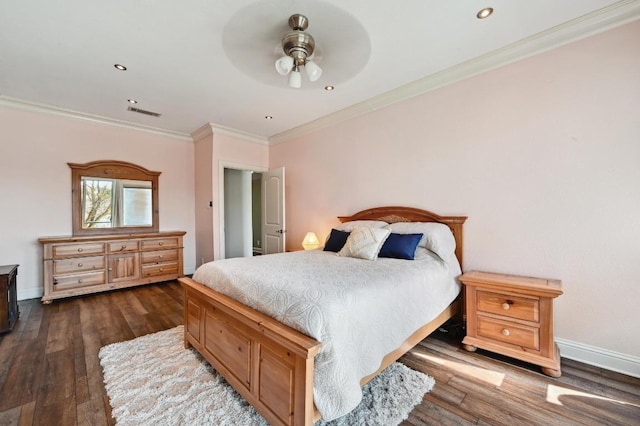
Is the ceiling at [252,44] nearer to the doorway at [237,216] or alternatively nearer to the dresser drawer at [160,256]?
the dresser drawer at [160,256]

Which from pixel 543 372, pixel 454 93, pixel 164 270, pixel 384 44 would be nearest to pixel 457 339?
pixel 543 372

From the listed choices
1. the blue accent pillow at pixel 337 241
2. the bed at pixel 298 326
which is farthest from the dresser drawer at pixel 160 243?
the blue accent pillow at pixel 337 241

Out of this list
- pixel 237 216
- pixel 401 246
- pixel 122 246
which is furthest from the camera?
pixel 237 216

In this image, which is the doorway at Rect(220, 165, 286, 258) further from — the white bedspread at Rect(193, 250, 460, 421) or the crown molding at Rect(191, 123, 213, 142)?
the white bedspread at Rect(193, 250, 460, 421)

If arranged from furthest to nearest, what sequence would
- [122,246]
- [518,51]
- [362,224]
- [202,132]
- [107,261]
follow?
1. [202,132]
2. [122,246]
3. [107,261]
4. [362,224]
5. [518,51]

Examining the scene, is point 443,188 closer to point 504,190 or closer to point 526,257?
point 504,190

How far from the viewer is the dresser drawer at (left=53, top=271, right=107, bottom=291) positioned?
3532 mm

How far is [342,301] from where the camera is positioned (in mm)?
1434

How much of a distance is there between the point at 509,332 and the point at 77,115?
232 inches

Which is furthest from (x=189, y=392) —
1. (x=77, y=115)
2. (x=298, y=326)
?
(x=77, y=115)

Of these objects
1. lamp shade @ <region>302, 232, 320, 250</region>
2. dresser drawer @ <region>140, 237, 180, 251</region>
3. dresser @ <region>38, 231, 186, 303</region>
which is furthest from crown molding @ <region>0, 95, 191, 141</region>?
lamp shade @ <region>302, 232, 320, 250</region>

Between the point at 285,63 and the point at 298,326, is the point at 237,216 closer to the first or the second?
the point at 285,63

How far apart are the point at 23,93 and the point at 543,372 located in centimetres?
607

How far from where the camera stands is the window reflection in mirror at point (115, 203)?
4.08m
